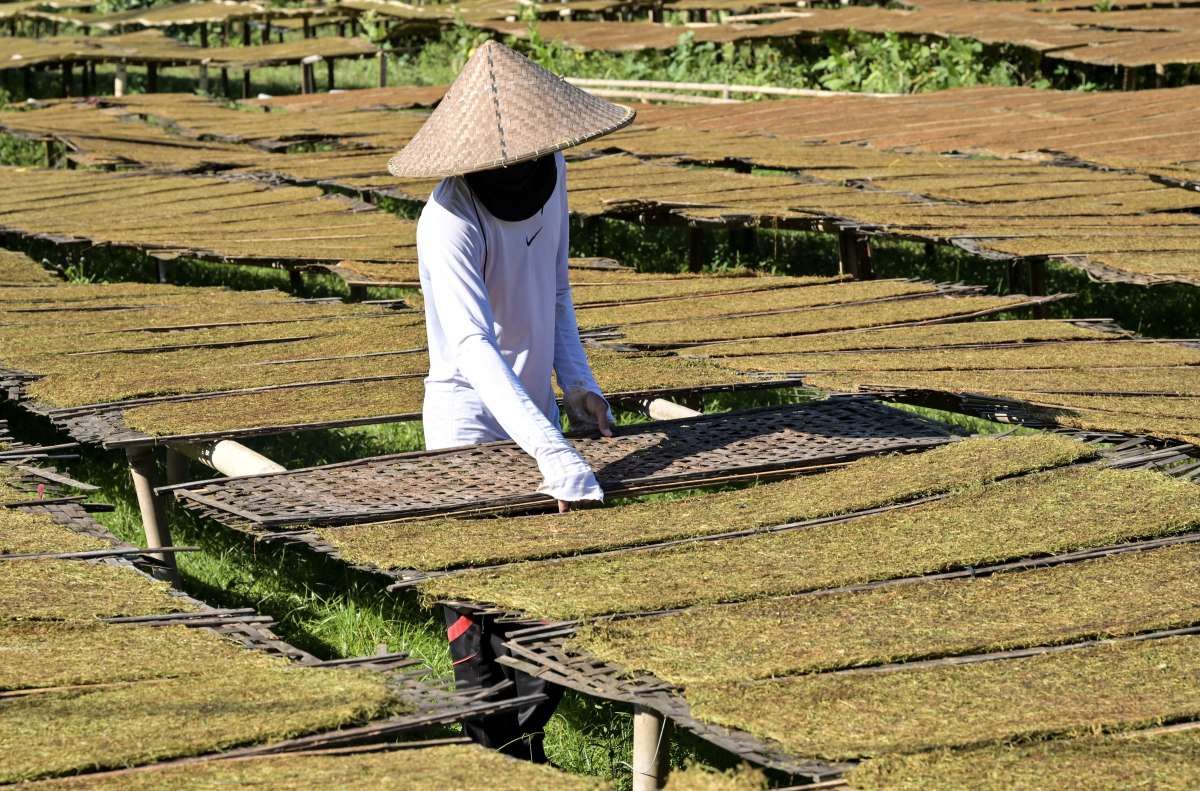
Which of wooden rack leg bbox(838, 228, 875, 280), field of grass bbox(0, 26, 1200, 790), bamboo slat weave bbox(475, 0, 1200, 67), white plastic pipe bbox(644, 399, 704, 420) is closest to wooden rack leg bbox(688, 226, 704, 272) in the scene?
field of grass bbox(0, 26, 1200, 790)

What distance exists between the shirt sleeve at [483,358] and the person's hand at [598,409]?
483 mm

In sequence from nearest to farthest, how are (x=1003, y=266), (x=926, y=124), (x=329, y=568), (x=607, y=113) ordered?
(x=607, y=113)
(x=329, y=568)
(x=1003, y=266)
(x=926, y=124)

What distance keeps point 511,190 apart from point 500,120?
163mm

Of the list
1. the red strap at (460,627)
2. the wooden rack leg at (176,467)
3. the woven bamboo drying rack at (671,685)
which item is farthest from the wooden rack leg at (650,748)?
the wooden rack leg at (176,467)

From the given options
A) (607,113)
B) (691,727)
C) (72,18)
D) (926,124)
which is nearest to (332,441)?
(607,113)

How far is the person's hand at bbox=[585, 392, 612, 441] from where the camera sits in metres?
3.86

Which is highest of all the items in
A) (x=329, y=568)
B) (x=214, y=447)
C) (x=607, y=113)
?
(x=607, y=113)

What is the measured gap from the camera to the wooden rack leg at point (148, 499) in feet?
14.8

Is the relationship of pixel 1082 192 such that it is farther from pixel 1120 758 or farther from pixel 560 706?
pixel 1120 758

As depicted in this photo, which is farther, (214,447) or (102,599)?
(214,447)

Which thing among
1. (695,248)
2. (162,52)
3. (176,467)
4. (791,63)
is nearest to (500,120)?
(176,467)

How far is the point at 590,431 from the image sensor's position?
4035mm

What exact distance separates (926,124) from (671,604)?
10.1 metres

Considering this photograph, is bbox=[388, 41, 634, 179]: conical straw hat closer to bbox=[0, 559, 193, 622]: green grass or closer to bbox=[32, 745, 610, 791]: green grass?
bbox=[0, 559, 193, 622]: green grass
